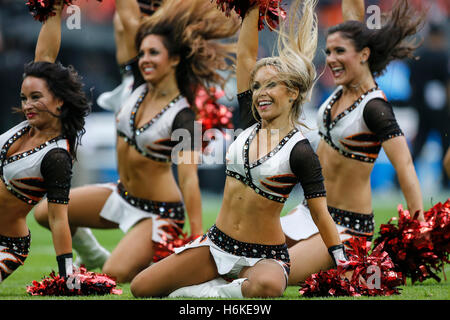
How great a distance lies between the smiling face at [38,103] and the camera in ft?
13.6

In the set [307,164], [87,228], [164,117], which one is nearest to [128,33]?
[164,117]

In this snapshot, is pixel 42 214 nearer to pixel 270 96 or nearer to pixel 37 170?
pixel 37 170

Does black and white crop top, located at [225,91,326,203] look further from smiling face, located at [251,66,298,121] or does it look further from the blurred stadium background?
the blurred stadium background

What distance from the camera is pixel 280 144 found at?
3.88 metres

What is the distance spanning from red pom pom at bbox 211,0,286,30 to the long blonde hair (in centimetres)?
6

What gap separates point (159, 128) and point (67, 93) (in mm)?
1053

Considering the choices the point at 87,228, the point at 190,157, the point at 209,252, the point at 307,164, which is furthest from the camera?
the point at 87,228

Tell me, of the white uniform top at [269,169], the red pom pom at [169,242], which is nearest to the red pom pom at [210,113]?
the red pom pom at [169,242]

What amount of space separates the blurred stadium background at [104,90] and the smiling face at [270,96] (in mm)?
7271

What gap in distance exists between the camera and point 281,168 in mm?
3850

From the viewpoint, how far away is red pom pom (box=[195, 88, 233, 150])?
5676 millimetres

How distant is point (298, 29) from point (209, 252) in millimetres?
1304
